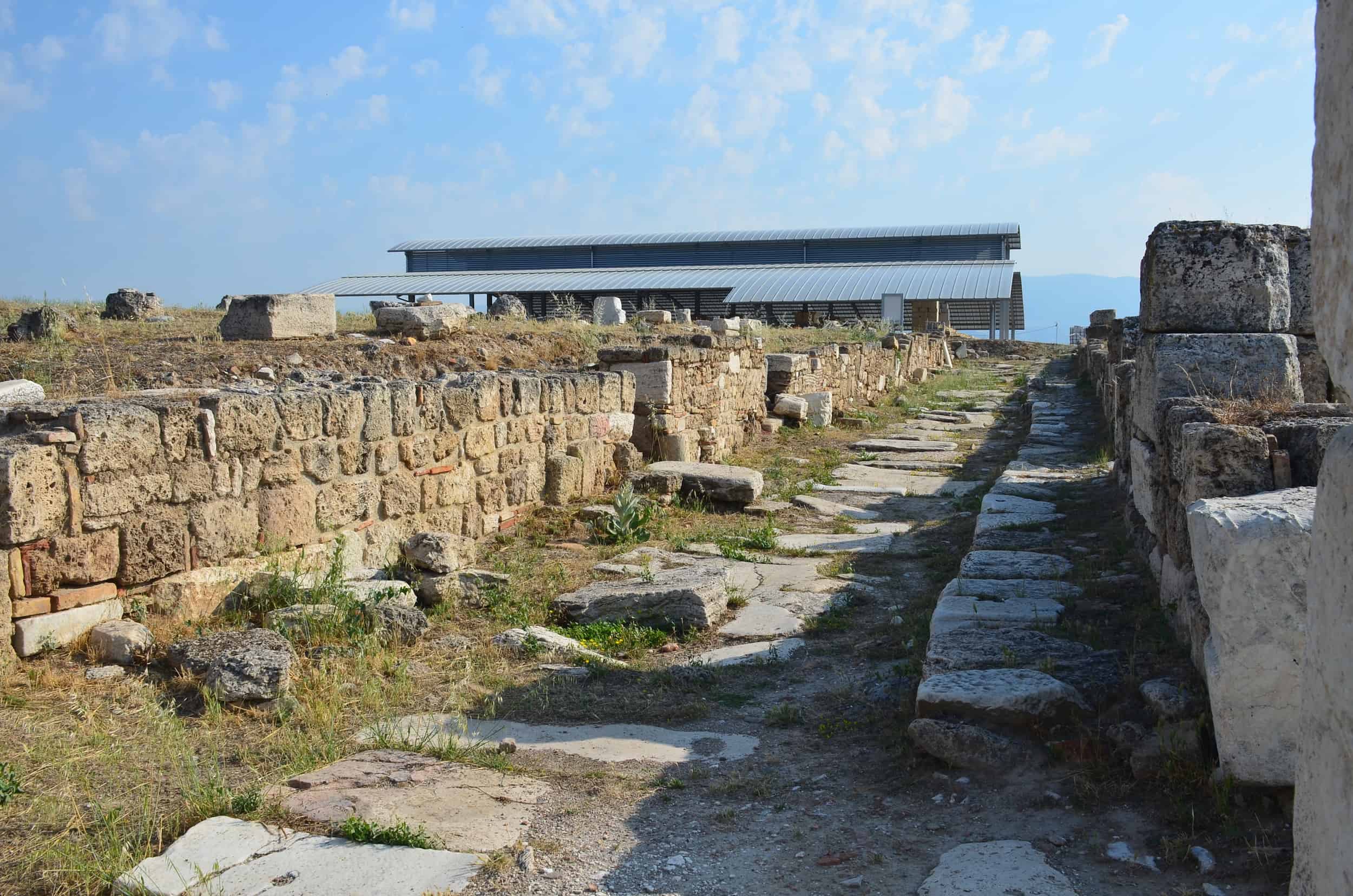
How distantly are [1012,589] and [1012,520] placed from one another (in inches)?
70.3

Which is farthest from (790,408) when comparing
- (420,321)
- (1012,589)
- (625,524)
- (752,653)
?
(752,653)

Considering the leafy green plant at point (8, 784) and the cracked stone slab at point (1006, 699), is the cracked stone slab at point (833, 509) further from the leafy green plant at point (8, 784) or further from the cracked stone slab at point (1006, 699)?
the leafy green plant at point (8, 784)

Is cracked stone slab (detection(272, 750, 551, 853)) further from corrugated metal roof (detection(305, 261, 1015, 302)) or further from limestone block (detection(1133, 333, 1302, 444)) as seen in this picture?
corrugated metal roof (detection(305, 261, 1015, 302))

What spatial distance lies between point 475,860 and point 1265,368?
4812 mm

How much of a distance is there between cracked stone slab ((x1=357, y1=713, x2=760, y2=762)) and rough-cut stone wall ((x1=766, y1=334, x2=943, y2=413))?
32.2 feet

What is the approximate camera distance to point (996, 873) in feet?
9.16

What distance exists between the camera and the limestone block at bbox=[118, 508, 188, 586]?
474cm

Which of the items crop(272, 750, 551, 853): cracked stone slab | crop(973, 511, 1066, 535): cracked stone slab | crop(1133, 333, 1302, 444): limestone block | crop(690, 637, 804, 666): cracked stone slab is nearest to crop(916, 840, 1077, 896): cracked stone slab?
crop(272, 750, 551, 853): cracked stone slab

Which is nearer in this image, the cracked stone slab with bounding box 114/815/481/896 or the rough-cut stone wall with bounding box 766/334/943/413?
the cracked stone slab with bounding box 114/815/481/896

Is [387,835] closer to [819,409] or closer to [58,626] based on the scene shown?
[58,626]

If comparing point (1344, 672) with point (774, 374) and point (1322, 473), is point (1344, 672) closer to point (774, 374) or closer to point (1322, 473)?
point (1322, 473)

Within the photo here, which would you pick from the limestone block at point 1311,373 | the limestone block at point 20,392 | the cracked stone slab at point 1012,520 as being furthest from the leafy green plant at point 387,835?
the limestone block at point 1311,373

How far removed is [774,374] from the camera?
1386 cm

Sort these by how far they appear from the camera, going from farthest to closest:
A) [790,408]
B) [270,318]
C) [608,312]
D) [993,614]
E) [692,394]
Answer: [608,312] → [790,408] → [270,318] → [692,394] → [993,614]
